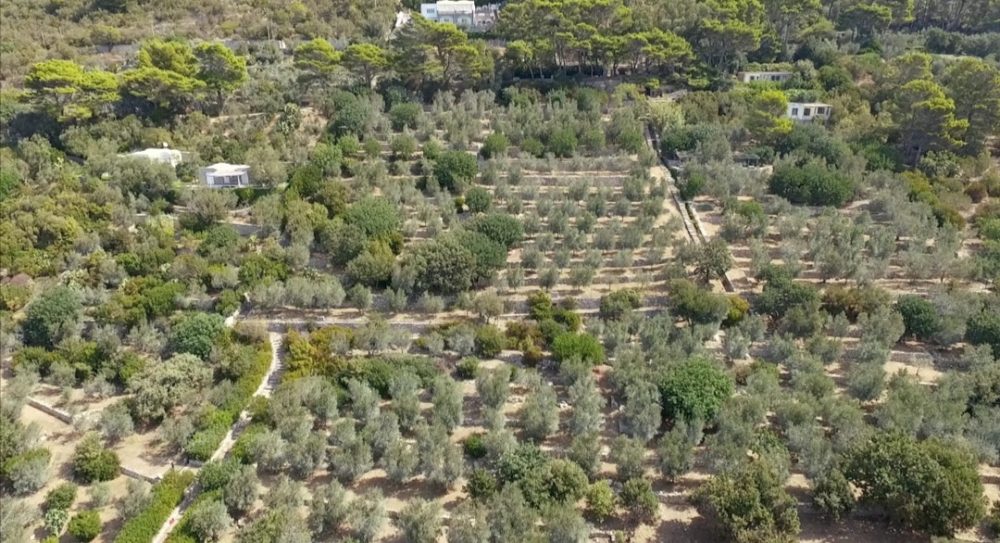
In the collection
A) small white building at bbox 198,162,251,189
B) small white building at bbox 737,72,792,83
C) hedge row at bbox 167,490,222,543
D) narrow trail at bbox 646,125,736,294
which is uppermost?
small white building at bbox 737,72,792,83

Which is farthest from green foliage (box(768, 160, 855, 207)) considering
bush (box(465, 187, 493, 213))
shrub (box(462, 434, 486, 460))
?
shrub (box(462, 434, 486, 460))

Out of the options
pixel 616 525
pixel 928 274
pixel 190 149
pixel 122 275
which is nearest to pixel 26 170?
pixel 190 149

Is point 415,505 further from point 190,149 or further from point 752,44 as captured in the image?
point 752,44

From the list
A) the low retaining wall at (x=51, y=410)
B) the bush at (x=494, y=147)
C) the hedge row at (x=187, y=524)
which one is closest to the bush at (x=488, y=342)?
the hedge row at (x=187, y=524)

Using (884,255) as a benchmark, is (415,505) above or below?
below

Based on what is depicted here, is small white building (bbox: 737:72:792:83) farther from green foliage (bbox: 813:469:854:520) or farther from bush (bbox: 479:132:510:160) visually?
green foliage (bbox: 813:469:854:520)
